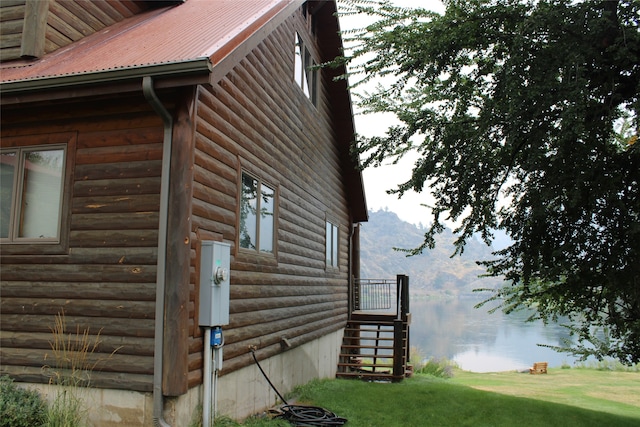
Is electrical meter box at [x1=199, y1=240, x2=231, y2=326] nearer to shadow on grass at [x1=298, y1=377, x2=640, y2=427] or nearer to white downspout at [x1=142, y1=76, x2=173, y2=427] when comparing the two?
white downspout at [x1=142, y1=76, x2=173, y2=427]

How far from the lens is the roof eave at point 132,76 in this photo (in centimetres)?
455

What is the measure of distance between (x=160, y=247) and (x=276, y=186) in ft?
10.4

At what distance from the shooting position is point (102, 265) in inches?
198

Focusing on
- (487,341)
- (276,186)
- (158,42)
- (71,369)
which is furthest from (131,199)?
(487,341)

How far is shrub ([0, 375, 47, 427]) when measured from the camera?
180 inches

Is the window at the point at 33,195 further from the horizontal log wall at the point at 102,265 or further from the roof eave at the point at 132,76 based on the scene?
the roof eave at the point at 132,76

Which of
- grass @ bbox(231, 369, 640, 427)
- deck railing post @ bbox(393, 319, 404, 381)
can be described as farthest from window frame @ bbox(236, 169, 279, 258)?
deck railing post @ bbox(393, 319, 404, 381)

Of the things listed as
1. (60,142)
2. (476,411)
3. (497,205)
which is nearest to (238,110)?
(60,142)

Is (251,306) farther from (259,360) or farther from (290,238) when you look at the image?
(290,238)

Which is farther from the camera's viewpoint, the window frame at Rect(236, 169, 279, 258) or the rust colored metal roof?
the window frame at Rect(236, 169, 279, 258)

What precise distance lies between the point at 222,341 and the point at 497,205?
5.06 m

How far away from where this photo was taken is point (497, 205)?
822 cm

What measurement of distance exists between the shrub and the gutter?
286cm

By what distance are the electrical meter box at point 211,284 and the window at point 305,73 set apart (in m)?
5.01
